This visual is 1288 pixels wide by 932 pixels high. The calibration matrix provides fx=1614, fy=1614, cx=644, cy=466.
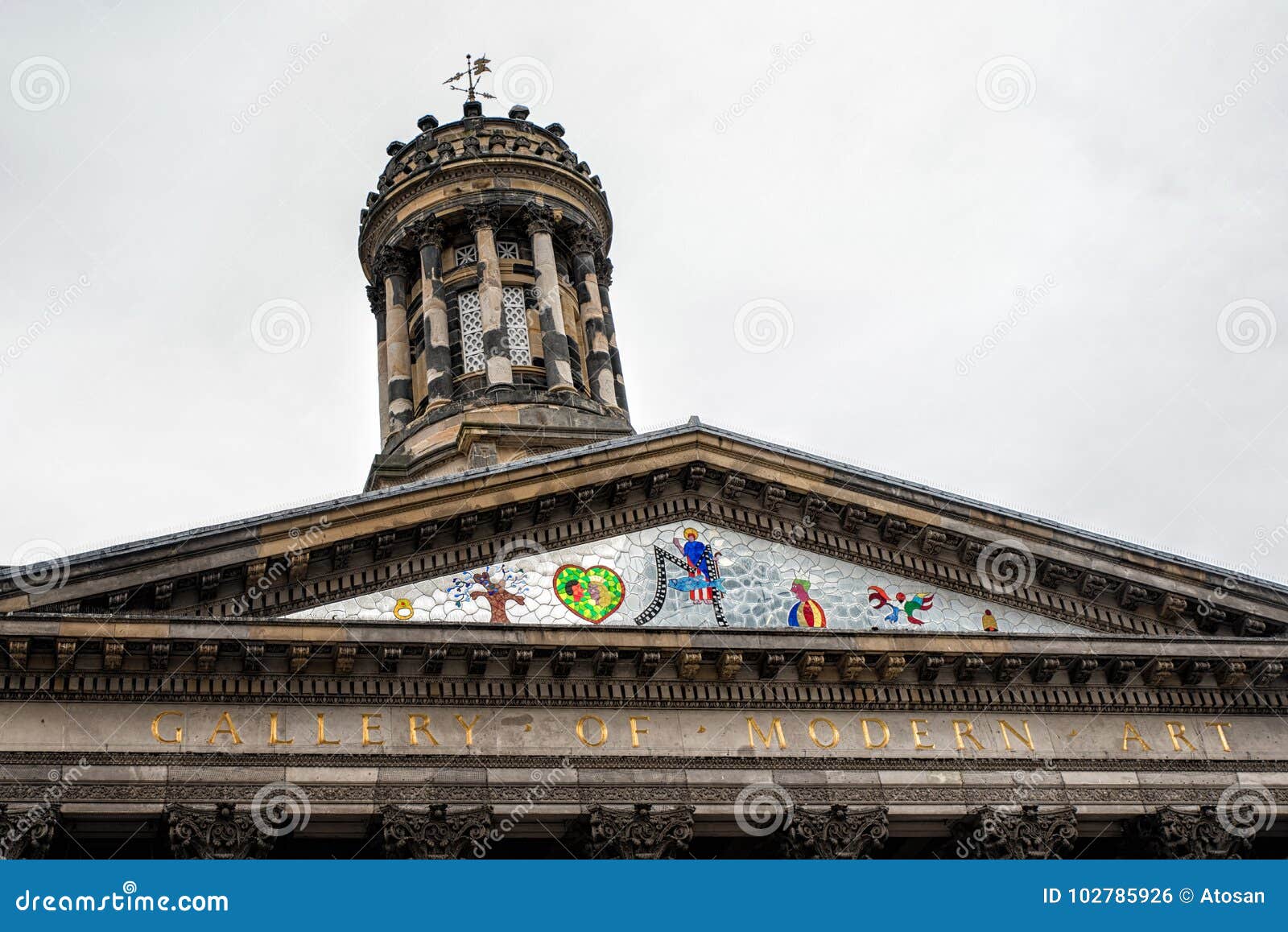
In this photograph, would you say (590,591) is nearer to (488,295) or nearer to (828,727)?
(828,727)

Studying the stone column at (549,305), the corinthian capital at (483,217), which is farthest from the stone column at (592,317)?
the corinthian capital at (483,217)

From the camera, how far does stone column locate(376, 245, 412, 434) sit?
32.0 m

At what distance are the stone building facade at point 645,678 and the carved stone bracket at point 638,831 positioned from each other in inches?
1.5

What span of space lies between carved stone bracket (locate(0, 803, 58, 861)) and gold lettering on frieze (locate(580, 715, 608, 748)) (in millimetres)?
5529

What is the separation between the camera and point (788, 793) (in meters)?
18.1

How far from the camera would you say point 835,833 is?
704 inches

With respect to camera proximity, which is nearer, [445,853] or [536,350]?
[445,853]

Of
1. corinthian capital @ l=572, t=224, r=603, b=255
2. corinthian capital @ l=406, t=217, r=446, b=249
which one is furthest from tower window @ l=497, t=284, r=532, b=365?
corinthian capital @ l=572, t=224, r=603, b=255

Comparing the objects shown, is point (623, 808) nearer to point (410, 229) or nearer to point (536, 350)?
point (536, 350)

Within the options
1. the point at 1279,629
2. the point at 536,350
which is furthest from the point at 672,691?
the point at 536,350

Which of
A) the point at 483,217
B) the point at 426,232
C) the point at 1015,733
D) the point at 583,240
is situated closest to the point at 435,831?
the point at 1015,733

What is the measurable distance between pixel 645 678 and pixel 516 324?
15.0 metres

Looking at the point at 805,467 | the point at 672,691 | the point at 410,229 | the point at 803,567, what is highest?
the point at 410,229

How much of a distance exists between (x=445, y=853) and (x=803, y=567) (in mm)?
5994
